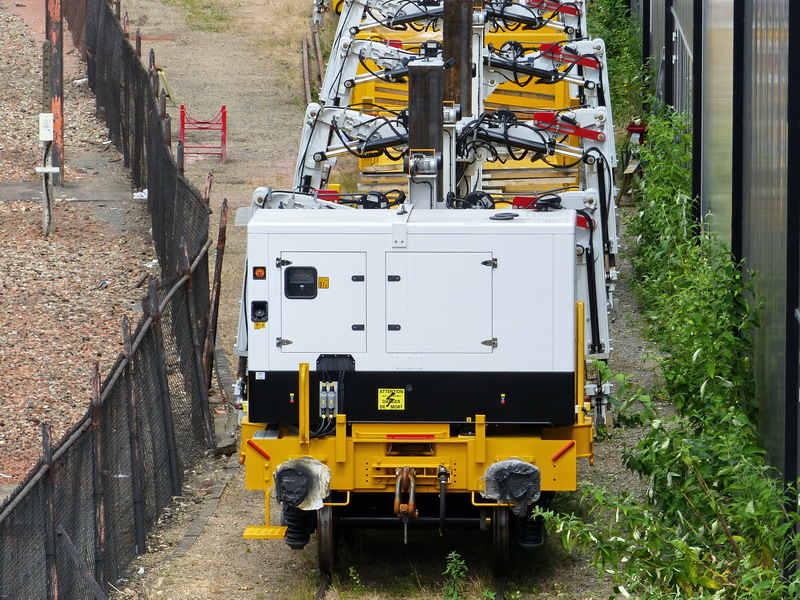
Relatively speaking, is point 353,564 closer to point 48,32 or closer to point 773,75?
point 773,75

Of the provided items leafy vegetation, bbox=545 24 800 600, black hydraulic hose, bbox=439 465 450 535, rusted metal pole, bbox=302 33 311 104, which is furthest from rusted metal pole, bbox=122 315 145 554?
rusted metal pole, bbox=302 33 311 104

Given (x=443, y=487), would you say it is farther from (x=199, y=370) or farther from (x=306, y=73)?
(x=306, y=73)

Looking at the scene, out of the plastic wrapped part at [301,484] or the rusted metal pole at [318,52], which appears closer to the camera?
the plastic wrapped part at [301,484]

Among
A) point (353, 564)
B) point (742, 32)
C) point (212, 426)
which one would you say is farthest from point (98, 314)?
point (742, 32)

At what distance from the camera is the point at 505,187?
19453 mm

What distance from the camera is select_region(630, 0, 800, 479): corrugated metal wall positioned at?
367 inches

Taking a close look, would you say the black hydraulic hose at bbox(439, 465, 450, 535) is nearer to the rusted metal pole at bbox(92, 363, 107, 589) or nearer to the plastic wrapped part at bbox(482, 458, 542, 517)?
the plastic wrapped part at bbox(482, 458, 542, 517)

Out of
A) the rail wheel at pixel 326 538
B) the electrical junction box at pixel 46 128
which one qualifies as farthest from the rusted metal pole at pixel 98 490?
the electrical junction box at pixel 46 128

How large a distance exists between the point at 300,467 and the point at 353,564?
5.15ft

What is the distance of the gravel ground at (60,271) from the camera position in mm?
16031

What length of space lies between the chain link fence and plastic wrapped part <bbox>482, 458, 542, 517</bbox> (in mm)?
2942

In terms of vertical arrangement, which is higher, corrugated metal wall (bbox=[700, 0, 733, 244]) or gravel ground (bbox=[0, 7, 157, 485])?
corrugated metal wall (bbox=[700, 0, 733, 244])

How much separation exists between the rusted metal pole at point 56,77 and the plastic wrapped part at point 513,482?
673 inches

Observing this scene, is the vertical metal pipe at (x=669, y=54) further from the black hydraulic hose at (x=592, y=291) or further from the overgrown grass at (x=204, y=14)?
the overgrown grass at (x=204, y=14)
